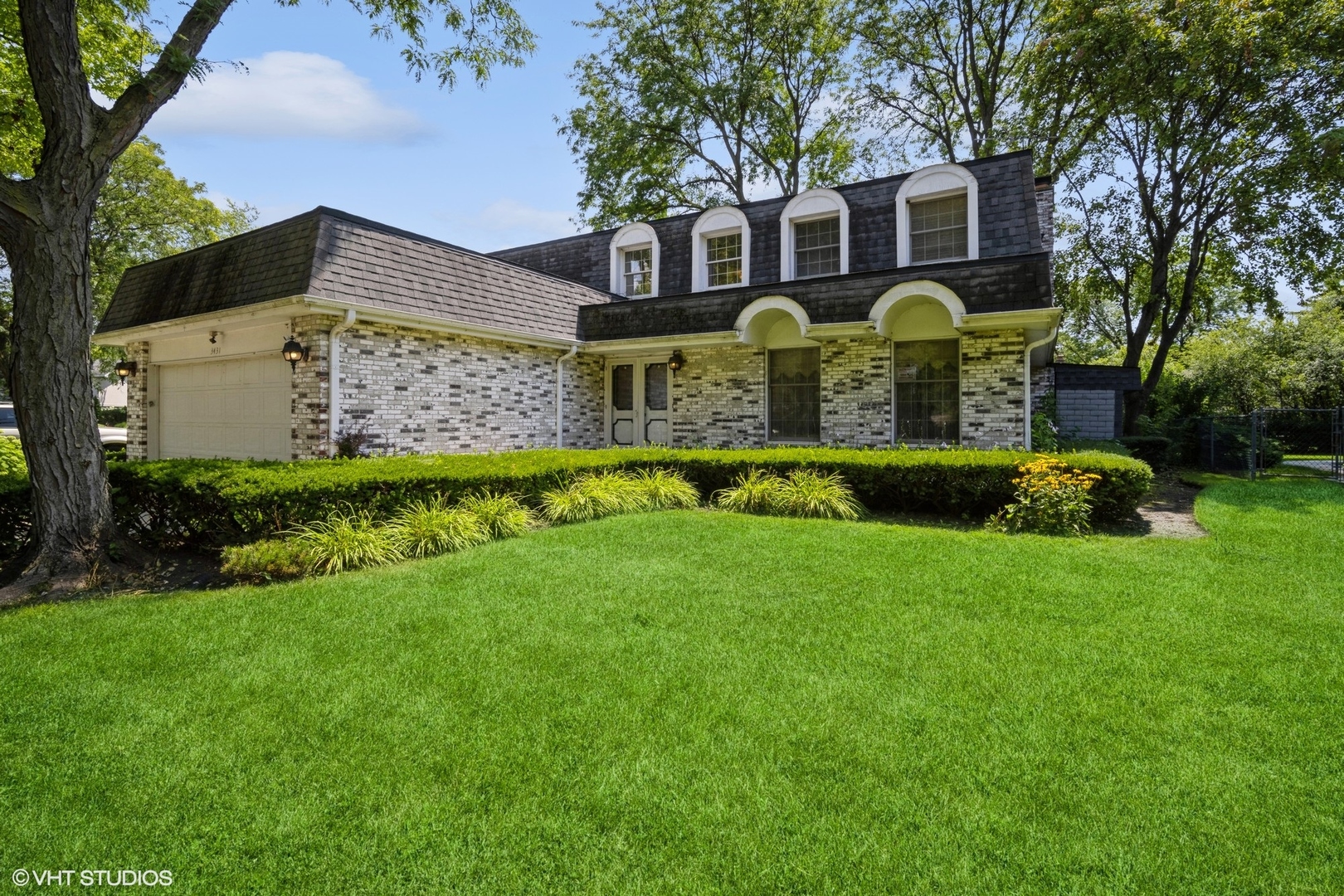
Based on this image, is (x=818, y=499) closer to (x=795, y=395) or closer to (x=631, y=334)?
(x=795, y=395)

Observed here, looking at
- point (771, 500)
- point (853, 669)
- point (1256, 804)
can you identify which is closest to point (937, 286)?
point (771, 500)

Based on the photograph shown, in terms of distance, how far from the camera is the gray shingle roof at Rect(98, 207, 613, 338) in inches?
343

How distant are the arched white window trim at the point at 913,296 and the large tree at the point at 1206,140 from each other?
870cm

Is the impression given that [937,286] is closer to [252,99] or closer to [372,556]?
[372,556]

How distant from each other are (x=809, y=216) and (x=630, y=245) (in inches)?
179

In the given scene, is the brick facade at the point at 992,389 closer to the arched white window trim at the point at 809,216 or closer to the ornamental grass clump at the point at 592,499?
the arched white window trim at the point at 809,216

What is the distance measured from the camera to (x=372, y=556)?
18.9 feet

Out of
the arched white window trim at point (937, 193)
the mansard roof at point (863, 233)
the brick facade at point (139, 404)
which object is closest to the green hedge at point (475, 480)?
the mansard roof at point (863, 233)

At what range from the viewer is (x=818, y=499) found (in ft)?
26.7

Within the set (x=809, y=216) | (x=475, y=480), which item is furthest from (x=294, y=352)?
(x=809, y=216)

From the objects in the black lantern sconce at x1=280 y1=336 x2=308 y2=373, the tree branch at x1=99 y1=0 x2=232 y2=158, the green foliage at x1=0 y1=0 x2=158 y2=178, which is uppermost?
the green foliage at x1=0 y1=0 x2=158 y2=178

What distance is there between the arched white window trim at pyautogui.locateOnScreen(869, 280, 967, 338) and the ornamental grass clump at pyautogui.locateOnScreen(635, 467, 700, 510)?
13.8 feet

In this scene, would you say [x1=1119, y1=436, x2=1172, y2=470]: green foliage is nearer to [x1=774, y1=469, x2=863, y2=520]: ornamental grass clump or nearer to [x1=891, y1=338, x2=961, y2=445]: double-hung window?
[x1=891, y1=338, x2=961, y2=445]: double-hung window

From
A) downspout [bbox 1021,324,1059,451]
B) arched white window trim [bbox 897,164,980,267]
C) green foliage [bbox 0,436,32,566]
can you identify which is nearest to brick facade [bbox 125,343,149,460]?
green foliage [bbox 0,436,32,566]
